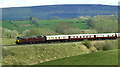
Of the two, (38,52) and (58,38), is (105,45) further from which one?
(38,52)

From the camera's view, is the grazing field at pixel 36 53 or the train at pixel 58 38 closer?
the grazing field at pixel 36 53

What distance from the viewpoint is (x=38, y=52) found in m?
61.1

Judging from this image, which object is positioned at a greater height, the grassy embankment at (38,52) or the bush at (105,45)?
the grassy embankment at (38,52)

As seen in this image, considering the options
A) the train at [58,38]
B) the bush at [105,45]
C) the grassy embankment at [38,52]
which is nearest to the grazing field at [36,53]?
the grassy embankment at [38,52]

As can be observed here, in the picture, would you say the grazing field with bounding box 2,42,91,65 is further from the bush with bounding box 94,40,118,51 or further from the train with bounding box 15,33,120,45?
the train with bounding box 15,33,120,45

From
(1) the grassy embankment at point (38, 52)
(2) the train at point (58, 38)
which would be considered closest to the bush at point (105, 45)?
(1) the grassy embankment at point (38, 52)

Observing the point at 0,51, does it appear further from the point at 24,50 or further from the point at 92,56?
the point at 92,56

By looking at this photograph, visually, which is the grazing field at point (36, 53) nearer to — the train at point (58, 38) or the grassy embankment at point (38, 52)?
the grassy embankment at point (38, 52)

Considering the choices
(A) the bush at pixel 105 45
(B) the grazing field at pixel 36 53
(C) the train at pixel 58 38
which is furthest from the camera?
(C) the train at pixel 58 38

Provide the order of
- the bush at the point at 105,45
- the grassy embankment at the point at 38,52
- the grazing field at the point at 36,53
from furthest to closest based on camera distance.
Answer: the bush at the point at 105,45 → the grassy embankment at the point at 38,52 → the grazing field at the point at 36,53

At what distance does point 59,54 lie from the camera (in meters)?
62.5

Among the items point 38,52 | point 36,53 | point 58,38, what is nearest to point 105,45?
point 58,38

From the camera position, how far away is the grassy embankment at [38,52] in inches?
2168

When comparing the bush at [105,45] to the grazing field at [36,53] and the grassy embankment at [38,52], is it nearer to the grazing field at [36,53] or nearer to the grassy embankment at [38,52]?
the grassy embankment at [38,52]
